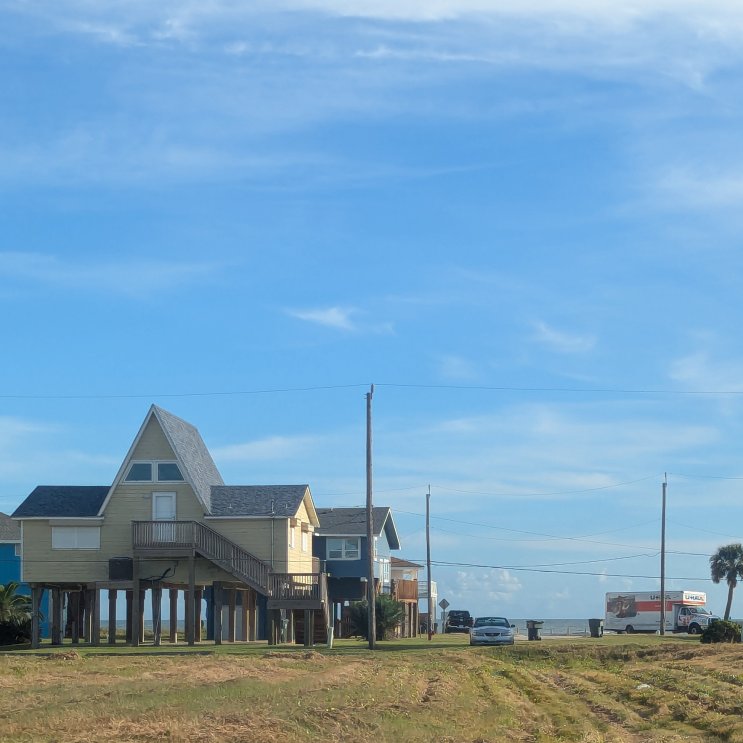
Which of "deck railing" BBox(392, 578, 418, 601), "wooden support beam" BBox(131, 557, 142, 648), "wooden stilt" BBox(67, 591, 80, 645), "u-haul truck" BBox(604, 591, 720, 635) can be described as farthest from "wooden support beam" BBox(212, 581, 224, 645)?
"u-haul truck" BBox(604, 591, 720, 635)

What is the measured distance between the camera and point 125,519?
5562 centimetres

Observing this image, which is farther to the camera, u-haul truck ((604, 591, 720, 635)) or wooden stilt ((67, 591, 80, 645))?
u-haul truck ((604, 591, 720, 635))

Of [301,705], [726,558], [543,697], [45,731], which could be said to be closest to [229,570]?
[543,697]

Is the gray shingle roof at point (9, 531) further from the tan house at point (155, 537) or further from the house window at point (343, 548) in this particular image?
the house window at point (343, 548)

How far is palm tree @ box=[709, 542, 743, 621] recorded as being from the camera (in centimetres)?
9694

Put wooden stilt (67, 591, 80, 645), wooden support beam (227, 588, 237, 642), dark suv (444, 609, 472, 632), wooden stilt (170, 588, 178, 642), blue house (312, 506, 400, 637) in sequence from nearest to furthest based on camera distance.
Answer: wooden support beam (227, 588, 237, 642) < wooden stilt (170, 588, 178, 642) < wooden stilt (67, 591, 80, 645) < blue house (312, 506, 400, 637) < dark suv (444, 609, 472, 632)

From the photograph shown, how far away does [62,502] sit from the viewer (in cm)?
5672

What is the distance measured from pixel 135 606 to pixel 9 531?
2251 cm

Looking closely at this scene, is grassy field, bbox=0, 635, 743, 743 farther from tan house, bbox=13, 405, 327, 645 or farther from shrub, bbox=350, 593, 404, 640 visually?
shrub, bbox=350, 593, 404, 640

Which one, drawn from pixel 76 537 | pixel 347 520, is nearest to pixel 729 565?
pixel 347 520

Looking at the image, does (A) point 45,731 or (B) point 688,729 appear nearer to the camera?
(A) point 45,731

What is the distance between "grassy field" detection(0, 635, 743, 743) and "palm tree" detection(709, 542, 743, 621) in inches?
2175

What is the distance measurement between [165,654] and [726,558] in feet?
210

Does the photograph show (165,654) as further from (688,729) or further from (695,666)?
(688,729)
